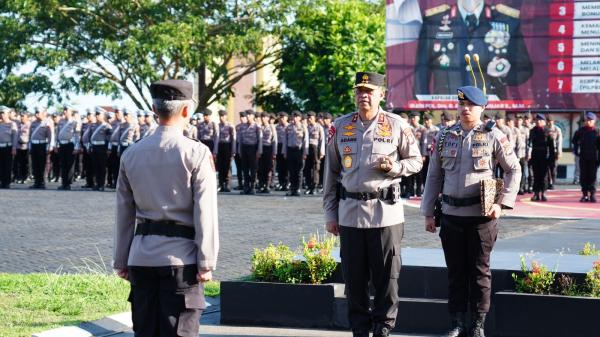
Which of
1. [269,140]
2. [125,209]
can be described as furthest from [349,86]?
[125,209]

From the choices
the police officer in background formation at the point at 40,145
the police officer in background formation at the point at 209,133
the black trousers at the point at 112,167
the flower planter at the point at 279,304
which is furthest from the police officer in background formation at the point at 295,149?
the flower planter at the point at 279,304

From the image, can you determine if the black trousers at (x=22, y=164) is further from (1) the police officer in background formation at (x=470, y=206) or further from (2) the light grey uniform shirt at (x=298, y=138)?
(1) the police officer in background formation at (x=470, y=206)

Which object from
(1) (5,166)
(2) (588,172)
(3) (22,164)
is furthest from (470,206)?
(3) (22,164)

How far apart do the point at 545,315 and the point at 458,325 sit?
0.64 metres

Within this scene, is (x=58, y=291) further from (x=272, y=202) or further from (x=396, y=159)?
(x=272, y=202)

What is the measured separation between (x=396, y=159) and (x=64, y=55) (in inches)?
1203

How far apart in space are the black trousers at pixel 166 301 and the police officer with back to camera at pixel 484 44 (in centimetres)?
2325

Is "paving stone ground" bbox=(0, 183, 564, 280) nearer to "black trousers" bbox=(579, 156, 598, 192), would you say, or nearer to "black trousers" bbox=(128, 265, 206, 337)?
"black trousers" bbox=(579, 156, 598, 192)

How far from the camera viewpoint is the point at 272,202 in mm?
23094

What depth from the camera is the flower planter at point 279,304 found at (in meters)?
8.91

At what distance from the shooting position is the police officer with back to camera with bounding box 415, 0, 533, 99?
28.6 m

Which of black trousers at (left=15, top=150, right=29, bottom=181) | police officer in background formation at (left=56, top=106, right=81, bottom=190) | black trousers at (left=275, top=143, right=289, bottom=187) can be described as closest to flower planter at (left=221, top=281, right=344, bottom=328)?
black trousers at (left=275, top=143, right=289, bottom=187)

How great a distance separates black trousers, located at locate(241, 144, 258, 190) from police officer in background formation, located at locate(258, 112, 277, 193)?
306mm

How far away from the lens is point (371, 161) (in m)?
7.75
